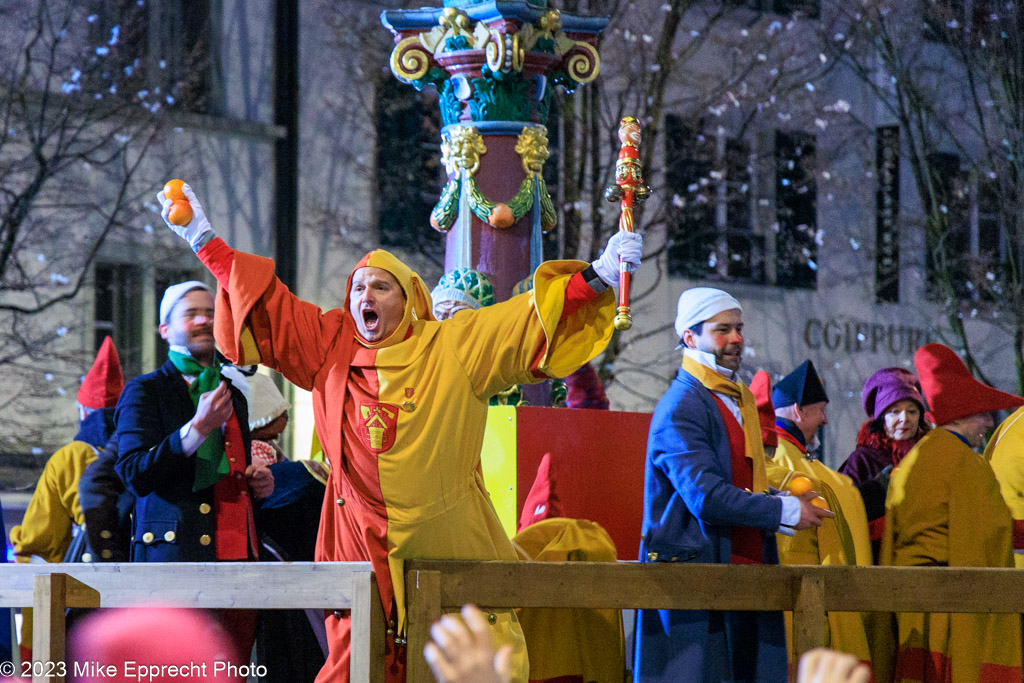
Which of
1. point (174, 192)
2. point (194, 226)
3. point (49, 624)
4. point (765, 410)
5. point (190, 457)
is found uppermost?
point (174, 192)

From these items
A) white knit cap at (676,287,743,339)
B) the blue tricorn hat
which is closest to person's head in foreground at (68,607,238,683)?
white knit cap at (676,287,743,339)

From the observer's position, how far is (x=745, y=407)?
5.32 meters

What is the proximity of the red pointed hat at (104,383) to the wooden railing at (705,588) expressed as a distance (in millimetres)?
3477

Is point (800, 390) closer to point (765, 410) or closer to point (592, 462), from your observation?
point (765, 410)

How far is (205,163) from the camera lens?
1405cm

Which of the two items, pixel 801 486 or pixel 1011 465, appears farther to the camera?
pixel 1011 465

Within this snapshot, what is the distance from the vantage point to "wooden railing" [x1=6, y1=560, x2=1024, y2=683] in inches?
170

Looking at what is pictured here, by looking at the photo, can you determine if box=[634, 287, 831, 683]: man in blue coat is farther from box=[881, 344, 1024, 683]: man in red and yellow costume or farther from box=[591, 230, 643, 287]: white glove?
box=[881, 344, 1024, 683]: man in red and yellow costume

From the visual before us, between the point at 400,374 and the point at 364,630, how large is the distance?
92 cm

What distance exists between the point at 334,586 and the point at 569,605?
0.67 meters

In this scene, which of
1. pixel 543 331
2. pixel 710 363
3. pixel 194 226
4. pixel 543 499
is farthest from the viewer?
pixel 543 499

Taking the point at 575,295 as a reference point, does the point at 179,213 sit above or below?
above

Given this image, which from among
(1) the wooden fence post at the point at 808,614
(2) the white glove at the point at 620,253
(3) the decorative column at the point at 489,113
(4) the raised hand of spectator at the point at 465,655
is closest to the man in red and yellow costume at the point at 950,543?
(1) the wooden fence post at the point at 808,614

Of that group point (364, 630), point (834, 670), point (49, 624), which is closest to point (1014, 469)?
point (364, 630)
